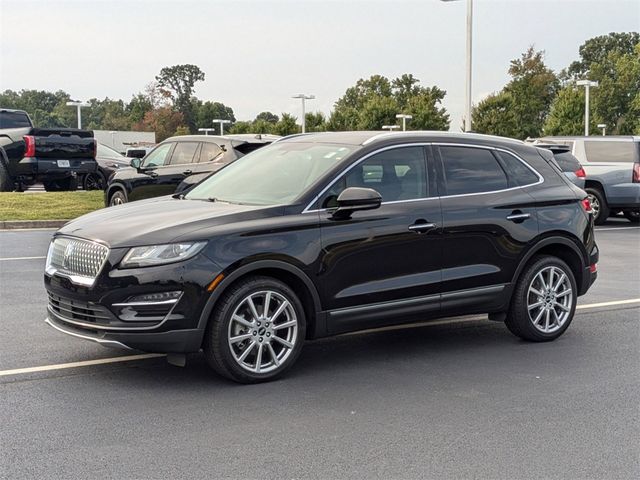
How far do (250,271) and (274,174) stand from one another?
1226 mm

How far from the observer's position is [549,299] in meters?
7.16

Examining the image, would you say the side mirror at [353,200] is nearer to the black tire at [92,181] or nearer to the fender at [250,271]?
the fender at [250,271]

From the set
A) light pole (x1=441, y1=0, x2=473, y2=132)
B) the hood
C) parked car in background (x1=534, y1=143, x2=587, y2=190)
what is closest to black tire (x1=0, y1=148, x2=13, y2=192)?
parked car in background (x1=534, y1=143, x2=587, y2=190)

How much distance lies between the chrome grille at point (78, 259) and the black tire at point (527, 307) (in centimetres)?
342

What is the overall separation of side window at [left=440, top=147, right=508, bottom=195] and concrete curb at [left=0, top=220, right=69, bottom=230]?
1174cm

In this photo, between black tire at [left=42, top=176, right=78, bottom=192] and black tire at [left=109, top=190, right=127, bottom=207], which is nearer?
black tire at [left=109, top=190, right=127, bottom=207]

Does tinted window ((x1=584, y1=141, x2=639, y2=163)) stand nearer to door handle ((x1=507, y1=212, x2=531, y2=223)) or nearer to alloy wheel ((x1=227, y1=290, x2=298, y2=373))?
door handle ((x1=507, y1=212, x2=531, y2=223))

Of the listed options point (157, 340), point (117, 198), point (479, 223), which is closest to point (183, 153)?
point (117, 198)

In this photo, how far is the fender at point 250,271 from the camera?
215 inches

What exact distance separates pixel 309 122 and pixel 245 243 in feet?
178

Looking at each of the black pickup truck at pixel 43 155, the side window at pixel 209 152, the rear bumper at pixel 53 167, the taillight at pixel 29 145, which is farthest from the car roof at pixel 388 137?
the rear bumper at pixel 53 167

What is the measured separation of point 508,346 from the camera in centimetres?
699

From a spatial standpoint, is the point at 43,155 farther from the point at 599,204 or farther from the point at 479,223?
the point at 479,223

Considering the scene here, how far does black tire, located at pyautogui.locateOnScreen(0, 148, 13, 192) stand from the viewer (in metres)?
20.3
